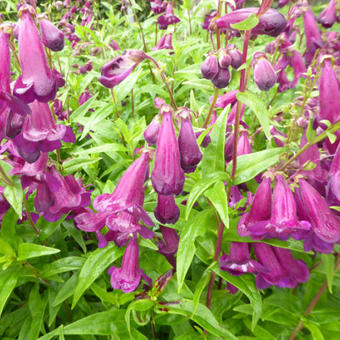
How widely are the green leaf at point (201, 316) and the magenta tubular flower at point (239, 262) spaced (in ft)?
0.72

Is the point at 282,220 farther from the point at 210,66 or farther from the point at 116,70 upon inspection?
the point at 116,70

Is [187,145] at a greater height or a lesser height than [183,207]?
greater

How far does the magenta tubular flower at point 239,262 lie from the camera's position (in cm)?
145

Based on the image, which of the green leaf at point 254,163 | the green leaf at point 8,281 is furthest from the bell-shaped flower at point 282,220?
the green leaf at point 8,281

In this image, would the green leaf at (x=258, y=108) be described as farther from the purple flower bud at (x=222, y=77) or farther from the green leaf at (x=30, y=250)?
the green leaf at (x=30, y=250)

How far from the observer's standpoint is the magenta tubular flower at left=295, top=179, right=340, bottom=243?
49.3 inches

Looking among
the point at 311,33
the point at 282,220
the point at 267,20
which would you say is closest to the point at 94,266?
the point at 282,220

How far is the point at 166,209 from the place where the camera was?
135 cm

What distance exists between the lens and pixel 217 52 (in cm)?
136

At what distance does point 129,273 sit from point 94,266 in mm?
170

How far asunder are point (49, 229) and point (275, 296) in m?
1.25

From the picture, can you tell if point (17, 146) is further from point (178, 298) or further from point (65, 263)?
point (178, 298)

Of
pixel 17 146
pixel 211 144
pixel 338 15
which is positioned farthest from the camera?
pixel 338 15

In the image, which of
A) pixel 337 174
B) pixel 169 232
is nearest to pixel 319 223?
pixel 337 174
